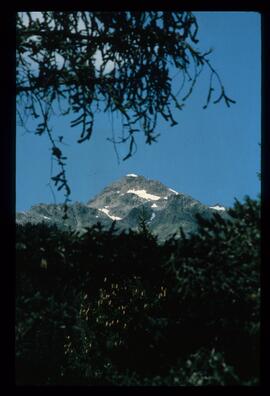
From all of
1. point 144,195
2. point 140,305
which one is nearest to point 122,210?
point 144,195

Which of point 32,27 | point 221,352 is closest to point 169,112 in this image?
point 32,27

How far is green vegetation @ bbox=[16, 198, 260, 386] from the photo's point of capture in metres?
5.21

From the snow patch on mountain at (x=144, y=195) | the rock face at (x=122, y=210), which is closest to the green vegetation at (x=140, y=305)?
the rock face at (x=122, y=210)

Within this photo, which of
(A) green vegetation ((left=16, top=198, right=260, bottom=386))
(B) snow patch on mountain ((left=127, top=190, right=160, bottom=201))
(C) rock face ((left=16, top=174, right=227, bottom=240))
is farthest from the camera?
(B) snow patch on mountain ((left=127, top=190, right=160, bottom=201))

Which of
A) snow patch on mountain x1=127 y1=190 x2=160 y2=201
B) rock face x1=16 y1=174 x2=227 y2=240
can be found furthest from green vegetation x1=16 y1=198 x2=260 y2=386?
snow patch on mountain x1=127 y1=190 x2=160 y2=201

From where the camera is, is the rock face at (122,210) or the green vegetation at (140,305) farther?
the rock face at (122,210)

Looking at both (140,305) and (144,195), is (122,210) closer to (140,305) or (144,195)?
(144,195)

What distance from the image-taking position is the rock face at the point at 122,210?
5.73 metres

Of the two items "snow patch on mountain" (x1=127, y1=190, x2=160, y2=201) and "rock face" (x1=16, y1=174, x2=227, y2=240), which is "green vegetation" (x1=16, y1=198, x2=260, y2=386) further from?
"snow patch on mountain" (x1=127, y1=190, x2=160, y2=201)

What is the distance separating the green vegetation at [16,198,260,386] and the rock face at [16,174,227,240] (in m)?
0.10

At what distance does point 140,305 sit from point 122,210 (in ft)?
3.03

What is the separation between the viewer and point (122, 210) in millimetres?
6160

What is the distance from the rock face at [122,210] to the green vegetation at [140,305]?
0.10 meters

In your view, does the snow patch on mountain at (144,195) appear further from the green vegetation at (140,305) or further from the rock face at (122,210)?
the green vegetation at (140,305)
